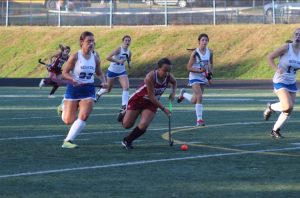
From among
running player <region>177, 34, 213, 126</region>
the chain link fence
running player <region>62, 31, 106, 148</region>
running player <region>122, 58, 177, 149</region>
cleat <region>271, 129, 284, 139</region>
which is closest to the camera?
running player <region>122, 58, 177, 149</region>

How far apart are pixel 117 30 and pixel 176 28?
11.5 feet

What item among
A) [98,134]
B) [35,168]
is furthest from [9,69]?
[35,168]

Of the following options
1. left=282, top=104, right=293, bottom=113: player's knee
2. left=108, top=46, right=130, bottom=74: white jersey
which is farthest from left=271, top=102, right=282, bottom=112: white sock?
left=108, top=46, right=130, bottom=74: white jersey

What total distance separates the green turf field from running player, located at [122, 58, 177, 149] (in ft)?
1.04

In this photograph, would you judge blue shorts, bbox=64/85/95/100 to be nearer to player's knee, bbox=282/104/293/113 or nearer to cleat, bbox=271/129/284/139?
cleat, bbox=271/129/284/139

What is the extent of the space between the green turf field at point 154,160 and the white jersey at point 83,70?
1121mm

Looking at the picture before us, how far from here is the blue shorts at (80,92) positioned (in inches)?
645

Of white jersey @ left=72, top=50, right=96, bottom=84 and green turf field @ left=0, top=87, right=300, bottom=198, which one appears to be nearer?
green turf field @ left=0, top=87, right=300, bottom=198

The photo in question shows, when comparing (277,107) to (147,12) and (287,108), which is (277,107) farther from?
(147,12)

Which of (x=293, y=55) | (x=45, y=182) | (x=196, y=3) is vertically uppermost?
(x=196, y=3)

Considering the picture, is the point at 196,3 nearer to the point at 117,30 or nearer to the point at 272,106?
the point at 117,30

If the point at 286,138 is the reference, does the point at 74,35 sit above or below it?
above

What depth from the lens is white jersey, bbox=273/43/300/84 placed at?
18047 millimetres

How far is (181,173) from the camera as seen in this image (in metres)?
13.1
